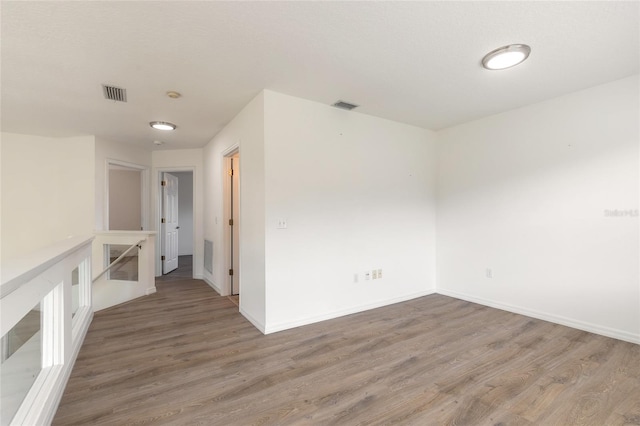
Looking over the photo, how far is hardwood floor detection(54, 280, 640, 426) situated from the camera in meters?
1.78

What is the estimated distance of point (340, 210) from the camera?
11.3 ft

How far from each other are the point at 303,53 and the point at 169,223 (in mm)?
5031

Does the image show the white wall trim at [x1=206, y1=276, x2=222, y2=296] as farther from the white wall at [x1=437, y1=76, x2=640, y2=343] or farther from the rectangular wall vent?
the white wall at [x1=437, y1=76, x2=640, y2=343]

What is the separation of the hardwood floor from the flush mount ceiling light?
2.50 m

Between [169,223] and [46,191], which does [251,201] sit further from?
[46,191]

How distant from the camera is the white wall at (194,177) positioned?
5531 mm

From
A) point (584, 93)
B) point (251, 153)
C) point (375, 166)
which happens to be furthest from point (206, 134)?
point (584, 93)

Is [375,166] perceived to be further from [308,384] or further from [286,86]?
[308,384]

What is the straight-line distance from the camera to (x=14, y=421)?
1406 millimetres

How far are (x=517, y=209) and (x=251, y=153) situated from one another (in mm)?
3291

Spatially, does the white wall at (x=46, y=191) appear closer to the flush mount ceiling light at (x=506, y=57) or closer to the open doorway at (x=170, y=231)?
the open doorway at (x=170, y=231)

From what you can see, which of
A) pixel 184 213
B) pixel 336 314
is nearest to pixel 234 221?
pixel 336 314

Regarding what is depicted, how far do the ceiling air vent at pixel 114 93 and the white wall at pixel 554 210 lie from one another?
13.9ft

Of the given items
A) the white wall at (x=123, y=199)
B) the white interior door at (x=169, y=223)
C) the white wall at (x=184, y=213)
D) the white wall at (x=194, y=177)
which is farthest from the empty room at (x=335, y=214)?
the white wall at (x=184, y=213)
